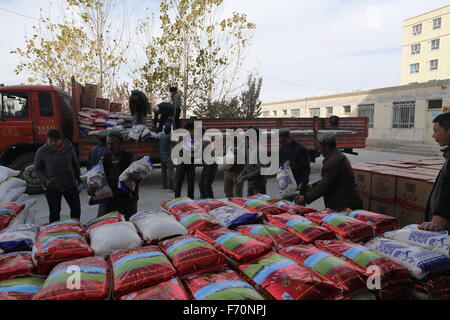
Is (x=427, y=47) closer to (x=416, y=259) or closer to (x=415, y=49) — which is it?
(x=415, y=49)

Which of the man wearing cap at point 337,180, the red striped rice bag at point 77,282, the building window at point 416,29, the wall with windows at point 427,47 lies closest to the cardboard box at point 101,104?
the man wearing cap at point 337,180

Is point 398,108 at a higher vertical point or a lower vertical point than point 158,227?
higher

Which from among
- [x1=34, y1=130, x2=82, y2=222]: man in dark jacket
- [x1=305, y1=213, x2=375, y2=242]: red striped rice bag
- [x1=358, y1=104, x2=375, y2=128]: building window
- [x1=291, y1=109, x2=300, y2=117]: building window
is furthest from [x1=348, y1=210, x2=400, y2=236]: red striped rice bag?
[x1=291, y1=109, x2=300, y2=117]: building window

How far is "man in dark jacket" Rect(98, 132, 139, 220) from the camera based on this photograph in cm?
318

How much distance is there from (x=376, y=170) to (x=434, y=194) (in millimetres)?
1522

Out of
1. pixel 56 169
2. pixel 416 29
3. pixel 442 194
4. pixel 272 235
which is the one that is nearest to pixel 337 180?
pixel 442 194

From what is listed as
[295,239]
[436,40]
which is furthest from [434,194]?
[436,40]

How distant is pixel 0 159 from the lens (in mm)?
6367

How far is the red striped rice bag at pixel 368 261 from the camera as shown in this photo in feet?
5.75

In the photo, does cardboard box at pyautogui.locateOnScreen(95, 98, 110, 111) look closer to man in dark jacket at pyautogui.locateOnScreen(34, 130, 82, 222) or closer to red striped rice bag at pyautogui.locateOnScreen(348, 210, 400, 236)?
man in dark jacket at pyautogui.locateOnScreen(34, 130, 82, 222)

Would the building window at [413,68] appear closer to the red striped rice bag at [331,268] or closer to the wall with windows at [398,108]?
the wall with windows at [398,108]

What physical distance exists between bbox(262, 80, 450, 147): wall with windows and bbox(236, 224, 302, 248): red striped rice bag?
20.4 meters

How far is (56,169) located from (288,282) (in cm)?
346

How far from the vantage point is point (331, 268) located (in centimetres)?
177
